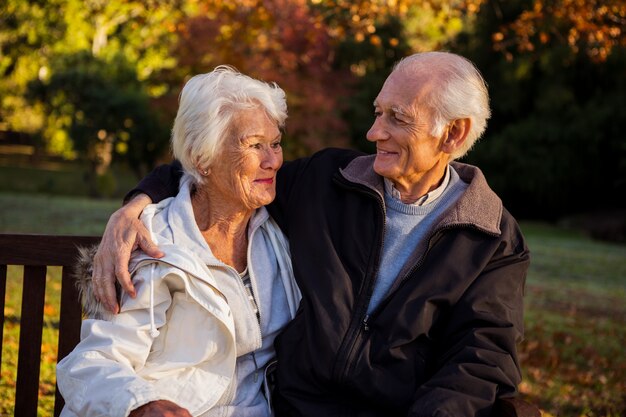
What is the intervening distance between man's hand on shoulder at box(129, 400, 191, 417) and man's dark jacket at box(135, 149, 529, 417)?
0.53 m

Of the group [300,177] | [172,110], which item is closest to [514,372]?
[300,177]

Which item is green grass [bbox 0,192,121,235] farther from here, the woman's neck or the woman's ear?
the woman's ear

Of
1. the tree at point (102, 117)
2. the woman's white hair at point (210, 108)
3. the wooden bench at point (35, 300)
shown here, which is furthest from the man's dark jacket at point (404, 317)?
the tree at point (102, 117)

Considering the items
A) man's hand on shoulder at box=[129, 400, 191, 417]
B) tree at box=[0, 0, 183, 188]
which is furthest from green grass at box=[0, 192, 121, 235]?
man's hand on shoulder at box=[129, 400, 191, 417]

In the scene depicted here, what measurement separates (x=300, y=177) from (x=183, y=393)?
0.98m

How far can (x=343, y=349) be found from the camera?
2.93 meters

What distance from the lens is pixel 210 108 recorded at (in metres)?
Result: 3.03

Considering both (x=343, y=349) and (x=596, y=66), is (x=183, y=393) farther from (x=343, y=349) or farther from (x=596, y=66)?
(x=596, y=66)

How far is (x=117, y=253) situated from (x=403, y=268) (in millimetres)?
1046

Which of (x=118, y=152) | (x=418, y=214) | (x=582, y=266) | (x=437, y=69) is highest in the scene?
(x=437, y=69)

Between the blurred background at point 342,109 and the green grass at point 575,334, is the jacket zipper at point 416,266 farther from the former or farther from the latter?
the blurred background at point 342,109

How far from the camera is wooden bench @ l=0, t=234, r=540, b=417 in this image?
3.28 meters

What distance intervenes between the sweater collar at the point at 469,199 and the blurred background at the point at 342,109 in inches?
197

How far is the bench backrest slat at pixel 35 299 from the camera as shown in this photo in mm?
3281
